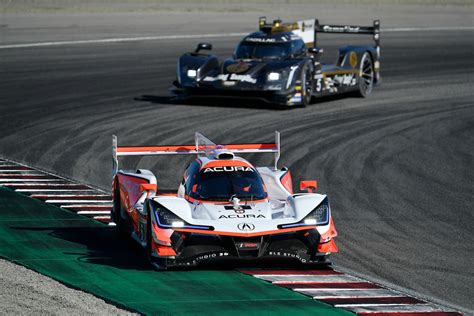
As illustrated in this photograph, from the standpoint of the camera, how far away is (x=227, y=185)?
15531mm

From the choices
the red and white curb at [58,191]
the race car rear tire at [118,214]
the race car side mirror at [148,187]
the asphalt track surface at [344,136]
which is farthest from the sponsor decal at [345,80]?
Answer: the race car side mirror at [148,187]

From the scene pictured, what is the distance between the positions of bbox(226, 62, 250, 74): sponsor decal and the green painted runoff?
1137cm

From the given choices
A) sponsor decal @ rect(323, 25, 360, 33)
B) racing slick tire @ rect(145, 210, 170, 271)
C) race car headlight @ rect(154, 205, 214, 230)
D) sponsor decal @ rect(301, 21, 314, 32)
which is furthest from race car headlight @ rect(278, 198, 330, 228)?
sponsor decal @ rect(301, 21, 314, 32)

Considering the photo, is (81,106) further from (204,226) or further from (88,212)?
(204,226)

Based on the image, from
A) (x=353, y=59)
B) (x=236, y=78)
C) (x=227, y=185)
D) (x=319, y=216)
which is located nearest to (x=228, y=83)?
(x=236, y=78)

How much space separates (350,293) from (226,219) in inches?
74.8

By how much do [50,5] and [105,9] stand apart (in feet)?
8.94

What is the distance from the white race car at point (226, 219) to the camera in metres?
14.6

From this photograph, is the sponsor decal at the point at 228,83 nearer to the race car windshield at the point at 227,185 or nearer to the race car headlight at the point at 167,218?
the race car windshield at the point at 227,185

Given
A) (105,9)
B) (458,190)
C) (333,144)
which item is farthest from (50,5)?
(458,190)

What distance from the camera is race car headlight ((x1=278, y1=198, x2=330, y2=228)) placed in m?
14.8

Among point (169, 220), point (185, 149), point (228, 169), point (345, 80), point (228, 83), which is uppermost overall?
point (228, 169)

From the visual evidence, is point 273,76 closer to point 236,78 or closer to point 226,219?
point 236,78

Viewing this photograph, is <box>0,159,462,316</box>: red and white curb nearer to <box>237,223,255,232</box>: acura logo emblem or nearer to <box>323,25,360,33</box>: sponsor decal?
<box>237,223,255,232</box>: acura logo emblem
